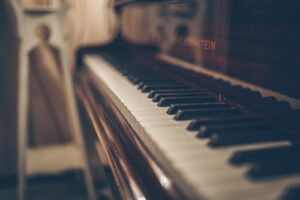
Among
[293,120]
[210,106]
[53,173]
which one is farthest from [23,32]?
[293,120]

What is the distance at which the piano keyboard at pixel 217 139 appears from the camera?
550 millimetres

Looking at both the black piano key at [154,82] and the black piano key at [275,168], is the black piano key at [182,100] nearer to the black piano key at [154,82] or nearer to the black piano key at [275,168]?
the black piano key at [154,82]

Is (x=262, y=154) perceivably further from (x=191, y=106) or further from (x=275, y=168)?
(x=191, y=106)

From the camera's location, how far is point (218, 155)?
66 centimetres

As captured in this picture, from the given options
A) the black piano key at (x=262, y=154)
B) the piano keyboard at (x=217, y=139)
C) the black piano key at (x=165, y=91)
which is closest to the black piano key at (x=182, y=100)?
the piano keyboard at (x=217, y=139)

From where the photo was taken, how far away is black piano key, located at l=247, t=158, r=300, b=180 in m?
0.56

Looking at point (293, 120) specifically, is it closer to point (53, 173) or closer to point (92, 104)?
point (92, 104)

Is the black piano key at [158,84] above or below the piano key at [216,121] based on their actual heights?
below

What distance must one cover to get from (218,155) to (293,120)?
254 mm

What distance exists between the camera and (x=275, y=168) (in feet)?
1.92

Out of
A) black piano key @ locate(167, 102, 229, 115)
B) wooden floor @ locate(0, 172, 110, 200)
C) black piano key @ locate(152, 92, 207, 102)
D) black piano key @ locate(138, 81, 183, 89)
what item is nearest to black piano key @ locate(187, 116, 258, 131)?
black piano key @ locate(167, 102, 229, 115)

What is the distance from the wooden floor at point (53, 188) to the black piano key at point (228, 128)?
1.68 meters

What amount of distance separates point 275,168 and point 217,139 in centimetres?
14

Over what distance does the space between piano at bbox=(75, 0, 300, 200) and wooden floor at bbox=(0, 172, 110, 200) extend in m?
0.93
